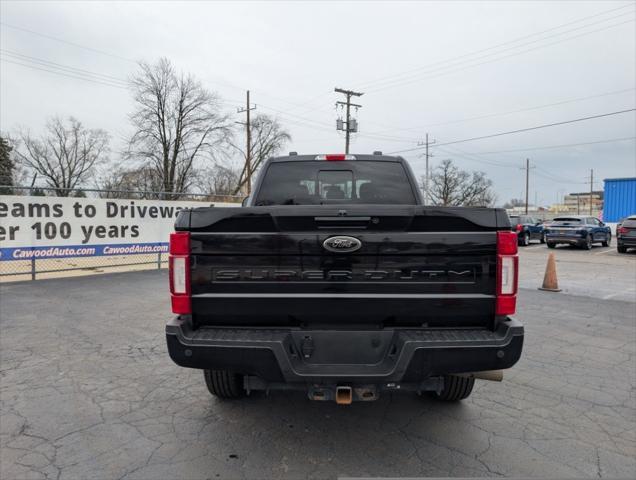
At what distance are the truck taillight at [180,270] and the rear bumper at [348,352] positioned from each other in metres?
0.13

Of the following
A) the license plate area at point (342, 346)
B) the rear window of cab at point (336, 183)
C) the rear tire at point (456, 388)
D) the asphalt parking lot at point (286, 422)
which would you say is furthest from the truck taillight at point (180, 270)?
the rear tire at point (456, 388)

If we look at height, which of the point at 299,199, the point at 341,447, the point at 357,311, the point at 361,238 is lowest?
the point at 341,447

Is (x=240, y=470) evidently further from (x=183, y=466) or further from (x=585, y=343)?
(x=585, y=343)

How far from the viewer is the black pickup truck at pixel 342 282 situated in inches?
103

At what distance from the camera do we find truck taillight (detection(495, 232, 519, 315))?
8.56ft

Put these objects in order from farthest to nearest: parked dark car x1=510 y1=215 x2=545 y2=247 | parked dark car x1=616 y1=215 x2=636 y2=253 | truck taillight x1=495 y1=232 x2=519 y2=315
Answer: parked dark car x1=510 y1=215 x2=545 y2=247 < parked dark car x1=616 y1=215 x2=636 y2=253 < truck taillight x1=495 y1=232 x2=519 y2=315

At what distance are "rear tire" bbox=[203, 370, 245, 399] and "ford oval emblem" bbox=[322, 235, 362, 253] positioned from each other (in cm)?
154

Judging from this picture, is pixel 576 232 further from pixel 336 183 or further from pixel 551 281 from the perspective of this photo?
pixel 336 183

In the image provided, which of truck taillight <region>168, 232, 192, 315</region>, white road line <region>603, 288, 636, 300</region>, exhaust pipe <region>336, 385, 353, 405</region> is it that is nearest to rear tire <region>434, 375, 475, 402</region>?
exhaust pipe <region>336, 385, 353, 405</region>

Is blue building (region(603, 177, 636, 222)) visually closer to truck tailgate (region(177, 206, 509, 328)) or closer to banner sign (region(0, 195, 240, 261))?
banner sign (region(0, 195, 240, 261))

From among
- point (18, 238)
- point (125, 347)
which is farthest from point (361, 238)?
point (18, 238)

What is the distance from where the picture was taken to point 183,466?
9.12 feet

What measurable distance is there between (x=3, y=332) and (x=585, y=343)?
7889mm

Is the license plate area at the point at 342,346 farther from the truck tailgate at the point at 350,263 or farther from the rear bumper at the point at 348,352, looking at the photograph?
the truck tailgate at the point at 350,263
